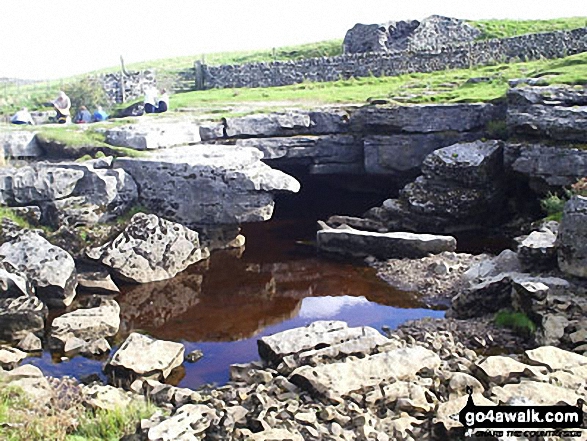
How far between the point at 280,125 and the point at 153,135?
163 inches

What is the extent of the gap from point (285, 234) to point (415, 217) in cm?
372

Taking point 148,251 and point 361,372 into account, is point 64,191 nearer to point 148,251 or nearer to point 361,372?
point 148,251

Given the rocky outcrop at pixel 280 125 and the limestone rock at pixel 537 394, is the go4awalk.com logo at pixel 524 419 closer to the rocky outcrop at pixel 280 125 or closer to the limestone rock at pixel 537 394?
the limestone rock at pixel 537 394

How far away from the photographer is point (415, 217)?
1797cm

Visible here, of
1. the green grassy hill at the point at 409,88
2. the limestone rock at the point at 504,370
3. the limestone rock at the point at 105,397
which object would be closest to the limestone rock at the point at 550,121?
the green grassy hill at the point at 409,88

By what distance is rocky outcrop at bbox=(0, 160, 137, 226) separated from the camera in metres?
15.2

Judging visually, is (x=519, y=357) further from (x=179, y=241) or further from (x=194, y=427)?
(x=179, y=241)

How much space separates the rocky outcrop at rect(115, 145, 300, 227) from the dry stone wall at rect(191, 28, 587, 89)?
11.2 metres

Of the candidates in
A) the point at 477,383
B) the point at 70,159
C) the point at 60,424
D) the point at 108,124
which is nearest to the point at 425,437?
the point at 477,383

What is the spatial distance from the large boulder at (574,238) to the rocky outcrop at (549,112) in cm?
565

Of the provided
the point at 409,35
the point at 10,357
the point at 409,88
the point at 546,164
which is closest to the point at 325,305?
the point at 10,357

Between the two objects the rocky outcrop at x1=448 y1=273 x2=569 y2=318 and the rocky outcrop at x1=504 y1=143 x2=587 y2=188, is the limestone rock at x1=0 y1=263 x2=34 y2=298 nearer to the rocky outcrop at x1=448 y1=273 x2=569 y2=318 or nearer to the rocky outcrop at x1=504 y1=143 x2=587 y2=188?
the rocky outcrop at x1=448 y1=273 x2=569 y2=318

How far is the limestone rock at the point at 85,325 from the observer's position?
38.6ft

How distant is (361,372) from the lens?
A: 8.49 m
